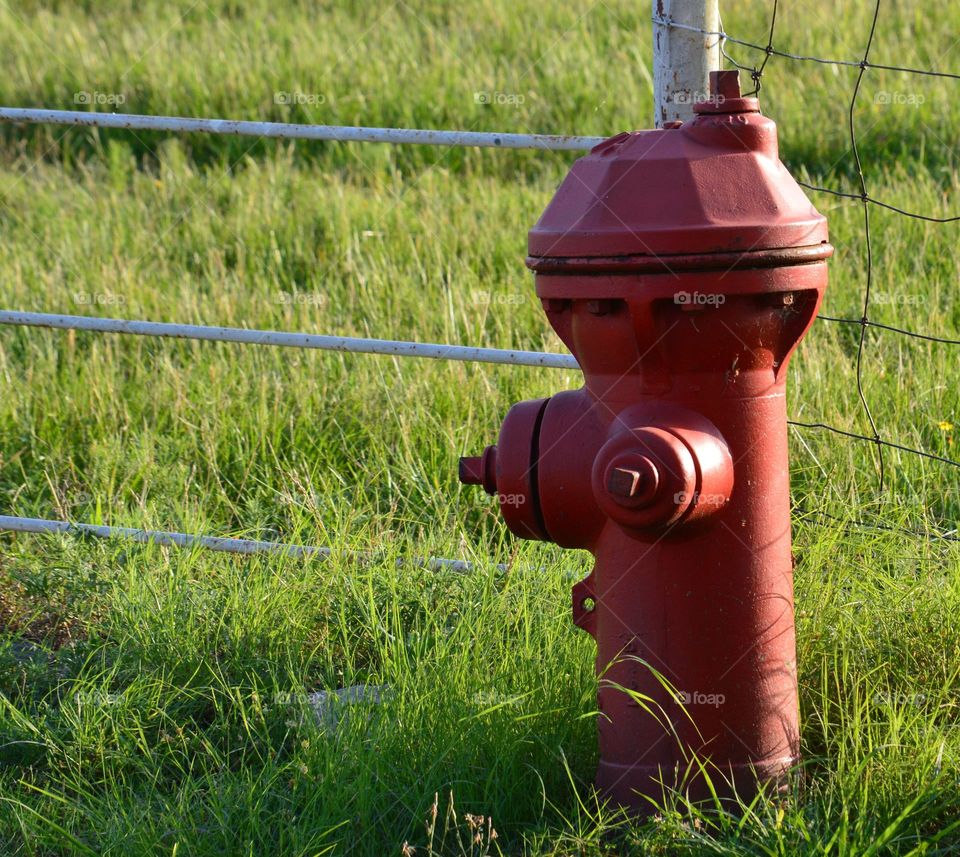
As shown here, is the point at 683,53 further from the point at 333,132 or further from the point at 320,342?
the point at 320,342

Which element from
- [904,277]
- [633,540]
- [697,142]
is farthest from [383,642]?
[904,277]

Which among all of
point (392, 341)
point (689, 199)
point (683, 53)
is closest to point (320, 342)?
point (392, 341)

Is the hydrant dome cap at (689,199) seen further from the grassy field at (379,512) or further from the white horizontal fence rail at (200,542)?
the white horizontal fence rail at (200,542)

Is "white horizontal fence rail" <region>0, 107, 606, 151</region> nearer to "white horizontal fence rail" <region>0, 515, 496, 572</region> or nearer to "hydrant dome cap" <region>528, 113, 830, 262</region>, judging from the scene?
"hydrant dome cap" <region>528, 113, 830, 262</region>

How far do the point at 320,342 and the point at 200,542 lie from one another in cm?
54

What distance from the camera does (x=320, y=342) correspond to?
2.80 meters

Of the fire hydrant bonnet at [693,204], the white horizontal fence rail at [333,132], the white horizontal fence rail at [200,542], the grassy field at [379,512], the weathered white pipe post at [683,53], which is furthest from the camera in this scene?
the white horizontal fence rail at [333,132]

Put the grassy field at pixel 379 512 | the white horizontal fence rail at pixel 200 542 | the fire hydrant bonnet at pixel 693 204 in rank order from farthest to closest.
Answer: the white horizontal fence rail at pixel 200 542 < the grassy field at pixel 379 512 < the fire hydrant bonnet at pixel 693 204

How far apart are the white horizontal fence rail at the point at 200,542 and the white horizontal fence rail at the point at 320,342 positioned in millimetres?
465

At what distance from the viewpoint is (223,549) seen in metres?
2.65

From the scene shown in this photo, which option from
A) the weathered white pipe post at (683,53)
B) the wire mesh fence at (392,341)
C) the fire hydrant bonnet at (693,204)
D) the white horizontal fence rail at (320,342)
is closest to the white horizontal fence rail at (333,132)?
the wire mesh fence at (392,341)

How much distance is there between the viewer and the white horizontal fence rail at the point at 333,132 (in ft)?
8.66

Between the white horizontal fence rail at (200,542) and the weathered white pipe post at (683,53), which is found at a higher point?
the weathered white pipe post at (683,53)

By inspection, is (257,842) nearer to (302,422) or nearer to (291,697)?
(291,697)
